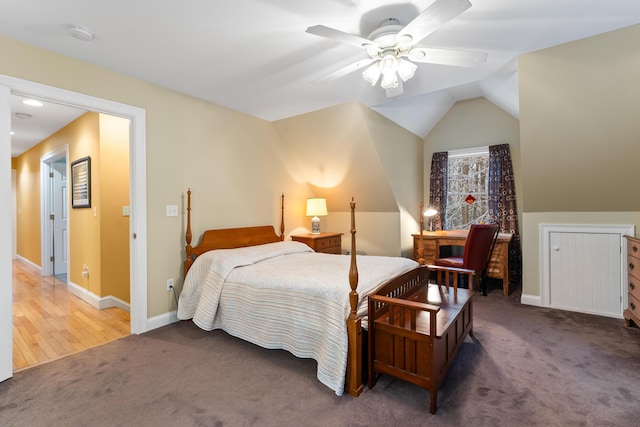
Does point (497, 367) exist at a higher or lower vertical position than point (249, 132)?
lower

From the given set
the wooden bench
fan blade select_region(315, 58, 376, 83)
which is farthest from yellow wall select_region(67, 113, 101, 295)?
the wooden bench

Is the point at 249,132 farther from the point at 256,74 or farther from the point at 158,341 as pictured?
the point at 158,341

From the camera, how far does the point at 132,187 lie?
2.73 m

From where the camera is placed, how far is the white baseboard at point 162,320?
2.83m

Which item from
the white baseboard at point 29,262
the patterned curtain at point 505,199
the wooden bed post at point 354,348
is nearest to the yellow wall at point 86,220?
the white baseboard at point 29,262

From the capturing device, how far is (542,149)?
281 cm

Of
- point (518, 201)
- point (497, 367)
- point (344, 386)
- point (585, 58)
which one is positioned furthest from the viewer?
point (518, 201)

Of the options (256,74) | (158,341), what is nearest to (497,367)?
(158,341)

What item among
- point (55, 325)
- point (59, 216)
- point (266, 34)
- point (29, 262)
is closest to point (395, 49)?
point (266, 34)

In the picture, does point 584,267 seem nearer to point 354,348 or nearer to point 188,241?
point 354,348

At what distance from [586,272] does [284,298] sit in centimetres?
306

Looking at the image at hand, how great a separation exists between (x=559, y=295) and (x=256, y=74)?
3745mm

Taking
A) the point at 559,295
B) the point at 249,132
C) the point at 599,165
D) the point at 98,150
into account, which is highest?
the point at 249,132

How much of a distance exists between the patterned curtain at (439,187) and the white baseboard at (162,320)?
3.97 m
